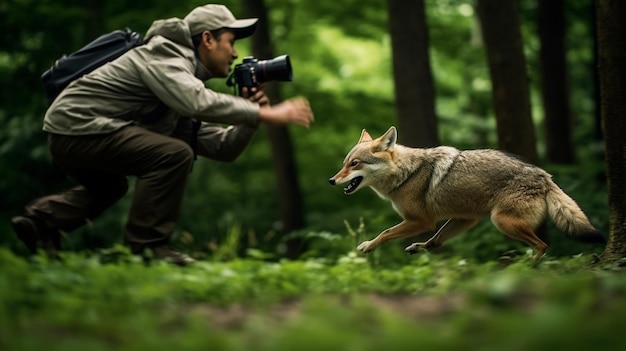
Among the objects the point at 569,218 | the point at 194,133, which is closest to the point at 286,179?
the point at 194,133

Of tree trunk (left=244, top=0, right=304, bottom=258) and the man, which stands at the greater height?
the man

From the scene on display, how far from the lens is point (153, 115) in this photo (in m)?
7.02

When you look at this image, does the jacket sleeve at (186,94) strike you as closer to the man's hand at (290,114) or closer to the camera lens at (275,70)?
the man's hand at (290,114)

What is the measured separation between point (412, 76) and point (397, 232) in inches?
135

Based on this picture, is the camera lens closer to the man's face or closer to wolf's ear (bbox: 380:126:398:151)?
the man's face

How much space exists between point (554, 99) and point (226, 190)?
21.4ft

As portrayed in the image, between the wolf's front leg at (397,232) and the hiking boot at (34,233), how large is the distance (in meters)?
2.80

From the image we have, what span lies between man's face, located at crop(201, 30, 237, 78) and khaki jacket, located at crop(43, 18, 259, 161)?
12 cm

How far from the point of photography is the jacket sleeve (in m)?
6.49

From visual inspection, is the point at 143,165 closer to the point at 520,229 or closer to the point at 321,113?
the point at 520,229

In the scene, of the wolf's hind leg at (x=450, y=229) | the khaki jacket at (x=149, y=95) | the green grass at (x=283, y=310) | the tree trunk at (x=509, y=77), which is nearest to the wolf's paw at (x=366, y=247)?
the wolf's hind leg at (x=450, y=229)

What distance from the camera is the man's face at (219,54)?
7074mm

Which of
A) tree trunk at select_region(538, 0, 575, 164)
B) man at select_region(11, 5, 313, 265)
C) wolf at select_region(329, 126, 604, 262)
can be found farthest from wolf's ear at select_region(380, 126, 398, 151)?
tree trunk at select_region(538, 0, 575, 164)

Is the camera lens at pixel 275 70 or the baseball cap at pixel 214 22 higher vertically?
the baseball cap at pixel 214 22
